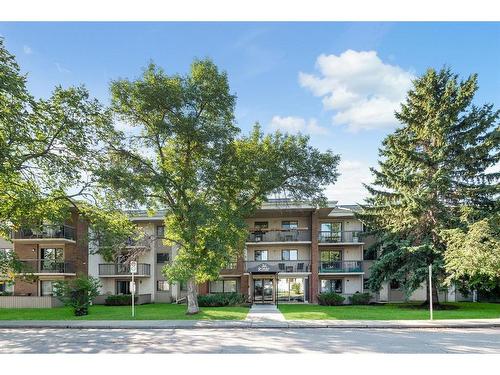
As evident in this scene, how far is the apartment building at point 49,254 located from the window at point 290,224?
1543 centimetres

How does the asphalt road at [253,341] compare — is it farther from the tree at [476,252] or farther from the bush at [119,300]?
the bush at [119,300]

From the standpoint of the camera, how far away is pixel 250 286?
34844 millimetres

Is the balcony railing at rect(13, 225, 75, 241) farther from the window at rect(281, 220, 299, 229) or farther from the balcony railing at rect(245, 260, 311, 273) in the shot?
the window at rect(281, 220, 299, 229)

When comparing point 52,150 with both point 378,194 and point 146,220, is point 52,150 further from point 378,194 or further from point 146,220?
point 378,194

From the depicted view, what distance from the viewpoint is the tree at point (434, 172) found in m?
27.9

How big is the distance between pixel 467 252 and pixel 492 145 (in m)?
9.71

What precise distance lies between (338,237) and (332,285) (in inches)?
159

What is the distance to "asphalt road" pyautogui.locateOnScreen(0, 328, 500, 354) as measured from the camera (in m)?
12.2

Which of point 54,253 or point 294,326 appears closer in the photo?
point 294,326

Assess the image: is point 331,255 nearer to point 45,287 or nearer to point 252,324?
point 252,324

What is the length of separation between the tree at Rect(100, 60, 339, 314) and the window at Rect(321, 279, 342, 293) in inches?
500

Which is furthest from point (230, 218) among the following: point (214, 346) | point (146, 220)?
point (146, 220)

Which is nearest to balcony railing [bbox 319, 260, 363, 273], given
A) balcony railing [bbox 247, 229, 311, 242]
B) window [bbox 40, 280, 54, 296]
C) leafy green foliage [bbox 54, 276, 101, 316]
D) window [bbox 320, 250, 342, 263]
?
window [bbox 320, 250, 342, 263]

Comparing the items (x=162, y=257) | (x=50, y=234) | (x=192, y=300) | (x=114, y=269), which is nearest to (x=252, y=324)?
(x=192, y=300)
